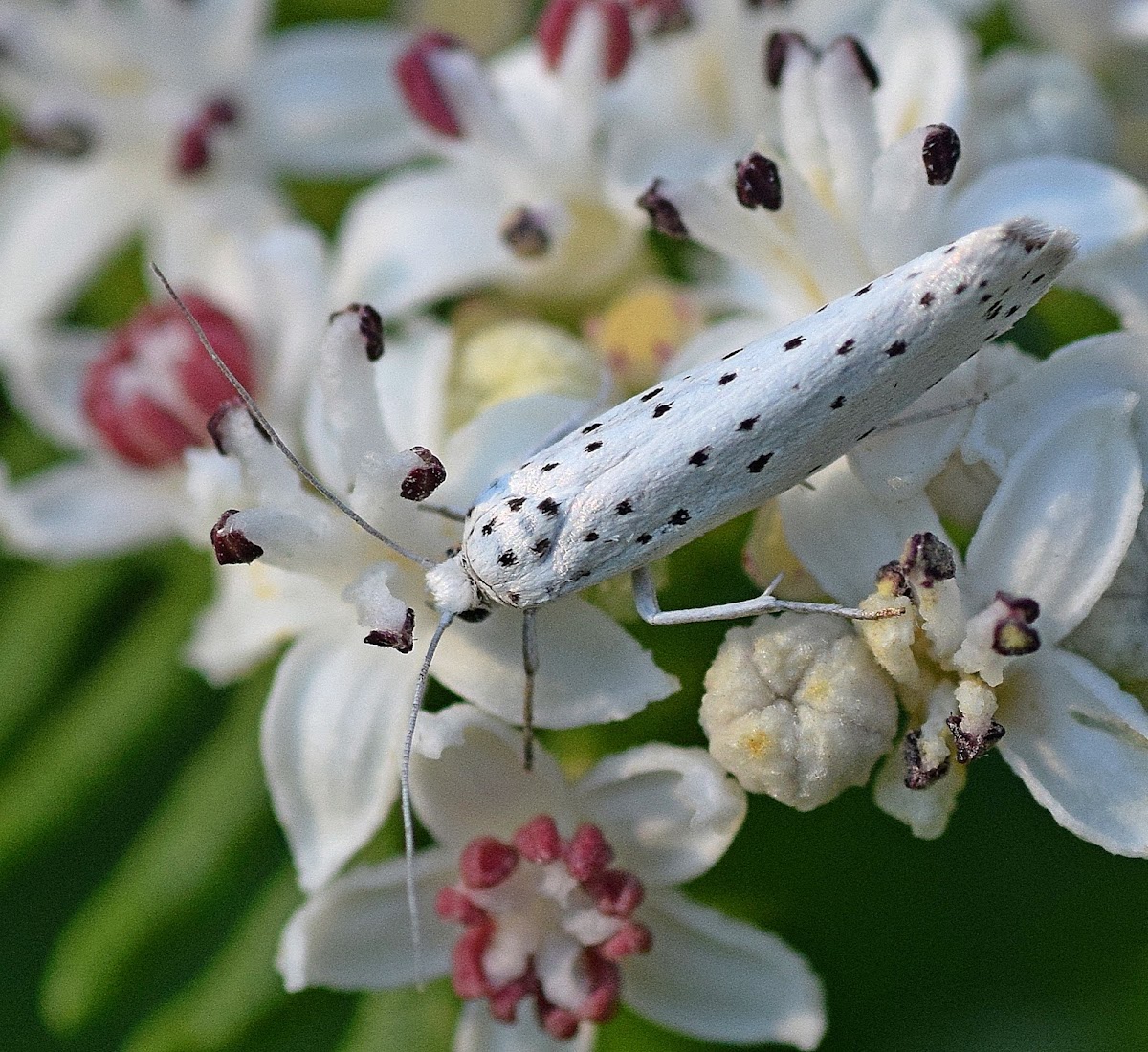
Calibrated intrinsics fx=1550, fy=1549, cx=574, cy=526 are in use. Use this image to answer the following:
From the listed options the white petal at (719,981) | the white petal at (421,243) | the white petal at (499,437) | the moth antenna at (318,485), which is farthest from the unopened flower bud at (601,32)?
the white petal at (719,981)

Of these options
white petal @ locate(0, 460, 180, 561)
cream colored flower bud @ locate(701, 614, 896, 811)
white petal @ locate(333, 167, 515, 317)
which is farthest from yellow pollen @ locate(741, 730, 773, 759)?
white petal @ locate(0, 460, 180, 561)

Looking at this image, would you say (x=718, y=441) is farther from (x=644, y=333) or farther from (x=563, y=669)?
(x=644, y=333)

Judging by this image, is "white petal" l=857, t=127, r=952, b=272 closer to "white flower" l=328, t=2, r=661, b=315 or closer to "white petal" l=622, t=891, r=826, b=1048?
"white flower" l=328, t=2, r=661, b=315

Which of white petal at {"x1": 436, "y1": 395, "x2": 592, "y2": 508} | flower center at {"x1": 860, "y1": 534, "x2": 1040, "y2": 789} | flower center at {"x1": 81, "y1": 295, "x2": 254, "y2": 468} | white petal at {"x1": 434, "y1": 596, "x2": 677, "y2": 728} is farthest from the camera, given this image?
flower center at {"x1": 81, "y1": 295, "x2": 254, "y2": 468}

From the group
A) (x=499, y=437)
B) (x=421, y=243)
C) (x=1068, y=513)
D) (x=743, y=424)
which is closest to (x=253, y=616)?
(x=499, y=437)

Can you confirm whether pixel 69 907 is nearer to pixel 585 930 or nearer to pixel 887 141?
pixel 585 930

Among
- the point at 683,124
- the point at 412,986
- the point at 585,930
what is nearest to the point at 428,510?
the point at 585,930
